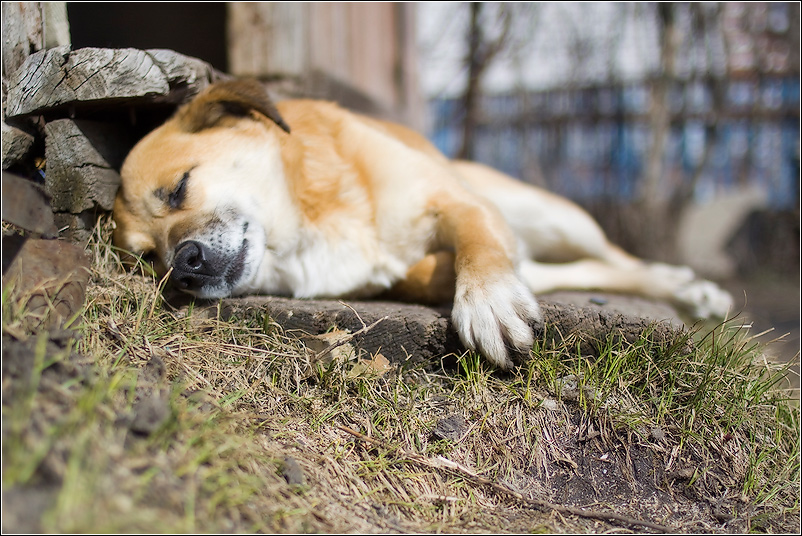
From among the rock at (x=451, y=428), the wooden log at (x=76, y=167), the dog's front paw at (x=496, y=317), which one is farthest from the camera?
the wooden log at (x=76, y=167)

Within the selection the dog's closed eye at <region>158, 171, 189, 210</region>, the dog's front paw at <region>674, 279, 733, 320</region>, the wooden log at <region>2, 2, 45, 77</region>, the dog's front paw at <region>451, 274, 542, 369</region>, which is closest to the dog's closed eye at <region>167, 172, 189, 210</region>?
the dog's closed eye at <region>158, 171, 189, 210</region>

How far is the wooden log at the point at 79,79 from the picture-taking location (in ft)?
7.32

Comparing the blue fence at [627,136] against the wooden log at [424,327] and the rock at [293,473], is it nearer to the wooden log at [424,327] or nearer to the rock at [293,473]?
the wooden log at [424,327]

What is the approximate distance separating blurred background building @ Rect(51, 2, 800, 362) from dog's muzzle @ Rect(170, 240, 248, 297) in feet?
9.67

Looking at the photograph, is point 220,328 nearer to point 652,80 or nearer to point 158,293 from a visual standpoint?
point 158,293

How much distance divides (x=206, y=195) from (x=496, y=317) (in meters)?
1.35

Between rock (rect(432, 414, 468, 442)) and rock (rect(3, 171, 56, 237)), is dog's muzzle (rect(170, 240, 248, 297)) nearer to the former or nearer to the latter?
rock (rect(3, 171, 56, 237))

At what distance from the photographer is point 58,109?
7.72 feet

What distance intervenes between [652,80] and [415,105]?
9.77ft

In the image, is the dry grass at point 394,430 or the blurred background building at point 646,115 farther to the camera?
the blurred background building at point 646,115

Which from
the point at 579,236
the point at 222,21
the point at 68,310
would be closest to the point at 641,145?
the point at 579,236

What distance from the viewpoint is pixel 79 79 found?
2242mm

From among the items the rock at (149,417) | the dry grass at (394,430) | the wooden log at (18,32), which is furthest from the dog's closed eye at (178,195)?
the rock at (149,417)

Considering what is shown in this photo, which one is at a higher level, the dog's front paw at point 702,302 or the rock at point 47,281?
the rock at point 47,281
